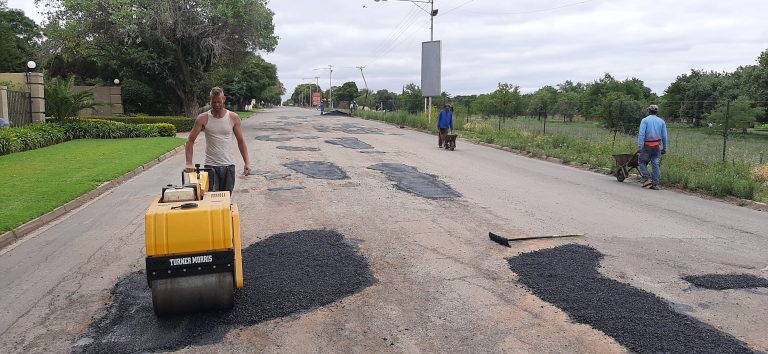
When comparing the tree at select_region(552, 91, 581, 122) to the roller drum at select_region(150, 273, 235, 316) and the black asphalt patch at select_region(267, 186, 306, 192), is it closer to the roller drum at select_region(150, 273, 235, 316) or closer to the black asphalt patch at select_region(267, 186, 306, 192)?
the black asphalt patch at select_region(267, 186, 306, 192)

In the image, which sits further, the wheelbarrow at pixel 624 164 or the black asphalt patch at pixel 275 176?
the wheelbarrow at pixel 624 164

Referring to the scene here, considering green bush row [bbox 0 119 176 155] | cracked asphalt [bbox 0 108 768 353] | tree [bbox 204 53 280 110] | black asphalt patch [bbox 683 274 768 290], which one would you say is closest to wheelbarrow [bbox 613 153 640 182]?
cracked asphalt [bbox 0 108 768 353]

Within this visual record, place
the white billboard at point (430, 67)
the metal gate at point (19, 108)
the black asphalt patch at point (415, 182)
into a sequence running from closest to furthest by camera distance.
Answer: the black asphalt patch at point (415, 182), the metal gate at point (19, 108), the white billboard at point (430, 67)

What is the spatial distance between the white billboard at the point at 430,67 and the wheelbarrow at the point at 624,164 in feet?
76.3

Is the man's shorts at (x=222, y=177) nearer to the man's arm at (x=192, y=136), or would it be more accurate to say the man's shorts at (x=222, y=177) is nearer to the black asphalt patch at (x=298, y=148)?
the man's arm at (x=192, y=136)

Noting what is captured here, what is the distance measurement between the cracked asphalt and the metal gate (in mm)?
13326

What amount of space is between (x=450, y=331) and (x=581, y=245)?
312 cm

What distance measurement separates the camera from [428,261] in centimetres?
620

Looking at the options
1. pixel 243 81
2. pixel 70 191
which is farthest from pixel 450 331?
pixel 243 81

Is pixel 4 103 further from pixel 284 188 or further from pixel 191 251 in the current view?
pixel 191 251

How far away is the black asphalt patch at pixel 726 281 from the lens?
5.40 m

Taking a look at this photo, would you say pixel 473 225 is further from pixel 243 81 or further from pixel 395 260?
pixel 243 81

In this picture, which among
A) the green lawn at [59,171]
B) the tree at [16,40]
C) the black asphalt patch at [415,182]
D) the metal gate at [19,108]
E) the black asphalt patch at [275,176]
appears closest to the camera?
the green lawn at [59,171]

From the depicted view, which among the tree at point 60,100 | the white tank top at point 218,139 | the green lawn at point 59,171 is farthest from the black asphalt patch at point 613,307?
the tree at point 60,100
